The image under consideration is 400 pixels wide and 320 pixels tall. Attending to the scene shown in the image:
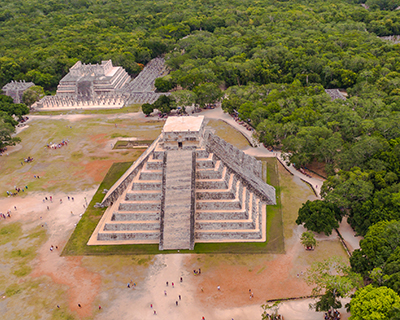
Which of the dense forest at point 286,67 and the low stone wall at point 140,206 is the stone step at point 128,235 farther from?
the dense forest at point 286,67

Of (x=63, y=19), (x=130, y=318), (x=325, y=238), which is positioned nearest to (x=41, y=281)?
(x=130, y=318)

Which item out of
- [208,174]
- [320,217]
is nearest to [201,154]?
[208,174]

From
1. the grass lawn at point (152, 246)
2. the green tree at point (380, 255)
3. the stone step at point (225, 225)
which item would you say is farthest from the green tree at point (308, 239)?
the stone step at point (225, 225)

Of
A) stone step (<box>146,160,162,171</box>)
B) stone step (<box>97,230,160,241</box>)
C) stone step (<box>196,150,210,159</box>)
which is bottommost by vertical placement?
stone step (<box>97,230,160,241</box>)

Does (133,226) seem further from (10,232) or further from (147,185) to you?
(10,232)

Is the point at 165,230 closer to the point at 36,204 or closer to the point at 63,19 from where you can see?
the point at 36,204

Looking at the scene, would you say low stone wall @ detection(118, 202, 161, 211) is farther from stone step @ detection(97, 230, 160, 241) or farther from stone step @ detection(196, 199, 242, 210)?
stone step @ detection(196, 199, 242, 210)

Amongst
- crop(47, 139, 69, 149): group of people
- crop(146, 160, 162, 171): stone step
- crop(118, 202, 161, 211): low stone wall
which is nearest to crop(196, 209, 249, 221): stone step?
crop(118, 202, 161, 211): low stone wall
